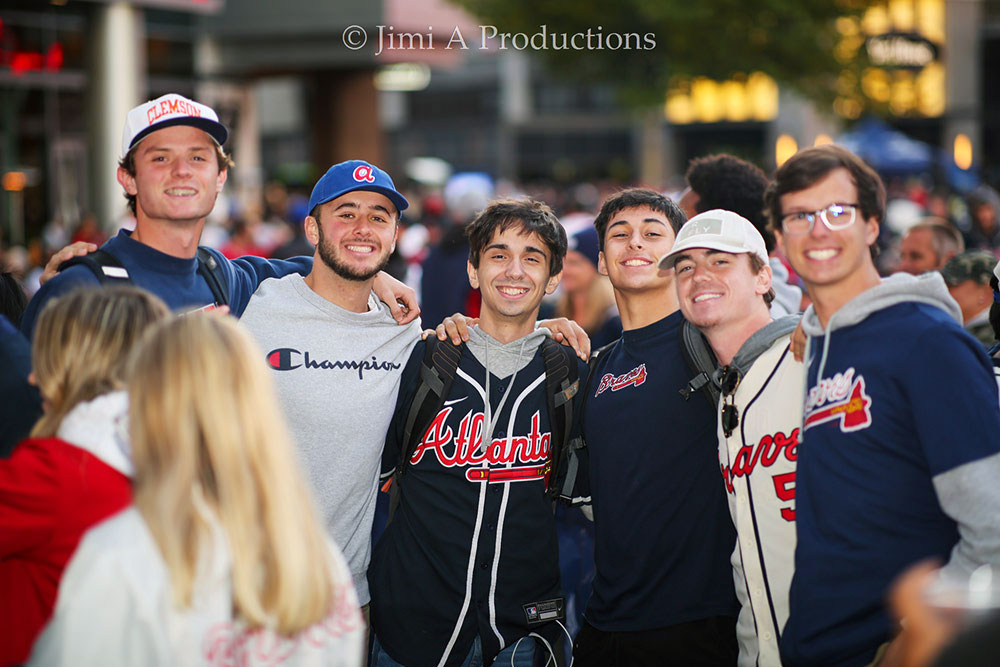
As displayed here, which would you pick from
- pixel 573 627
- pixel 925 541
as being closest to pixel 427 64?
pixel 573 627

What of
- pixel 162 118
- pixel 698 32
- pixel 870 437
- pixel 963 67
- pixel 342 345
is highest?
pixel 963 67

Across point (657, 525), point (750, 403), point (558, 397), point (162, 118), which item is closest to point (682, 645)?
point (657, 525)

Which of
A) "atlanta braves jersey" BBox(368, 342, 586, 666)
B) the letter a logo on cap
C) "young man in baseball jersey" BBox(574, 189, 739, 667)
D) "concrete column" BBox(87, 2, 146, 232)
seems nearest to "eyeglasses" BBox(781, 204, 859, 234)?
"young man in baseball jersey" BBox(574, 189, 739, 667)

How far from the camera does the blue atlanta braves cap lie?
421 centimetres

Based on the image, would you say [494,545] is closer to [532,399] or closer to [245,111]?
[532,399]

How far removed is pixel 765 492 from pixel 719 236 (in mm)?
978

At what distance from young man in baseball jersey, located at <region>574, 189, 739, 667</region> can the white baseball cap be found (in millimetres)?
456

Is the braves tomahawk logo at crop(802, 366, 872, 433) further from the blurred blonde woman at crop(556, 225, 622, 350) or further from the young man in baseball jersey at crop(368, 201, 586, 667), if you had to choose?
the blurred blonde woman at crop(556, 225, 622, 350)

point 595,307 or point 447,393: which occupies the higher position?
point 595,307

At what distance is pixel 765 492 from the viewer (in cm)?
332

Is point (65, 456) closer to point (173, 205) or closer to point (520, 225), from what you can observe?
point (173, 205)

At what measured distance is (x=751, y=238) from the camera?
3758mm

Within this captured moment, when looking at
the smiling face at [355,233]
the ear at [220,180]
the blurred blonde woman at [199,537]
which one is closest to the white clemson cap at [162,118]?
the ear at [220,180]

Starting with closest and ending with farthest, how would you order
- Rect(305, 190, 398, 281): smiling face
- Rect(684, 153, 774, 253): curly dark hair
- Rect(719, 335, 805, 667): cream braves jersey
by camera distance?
Rect(719, 335, 805, 667): cream braves jersey, Rect(305, 190, 398, 281): smiling face, Rect(684, 153, 774, 253): curly dark hair
